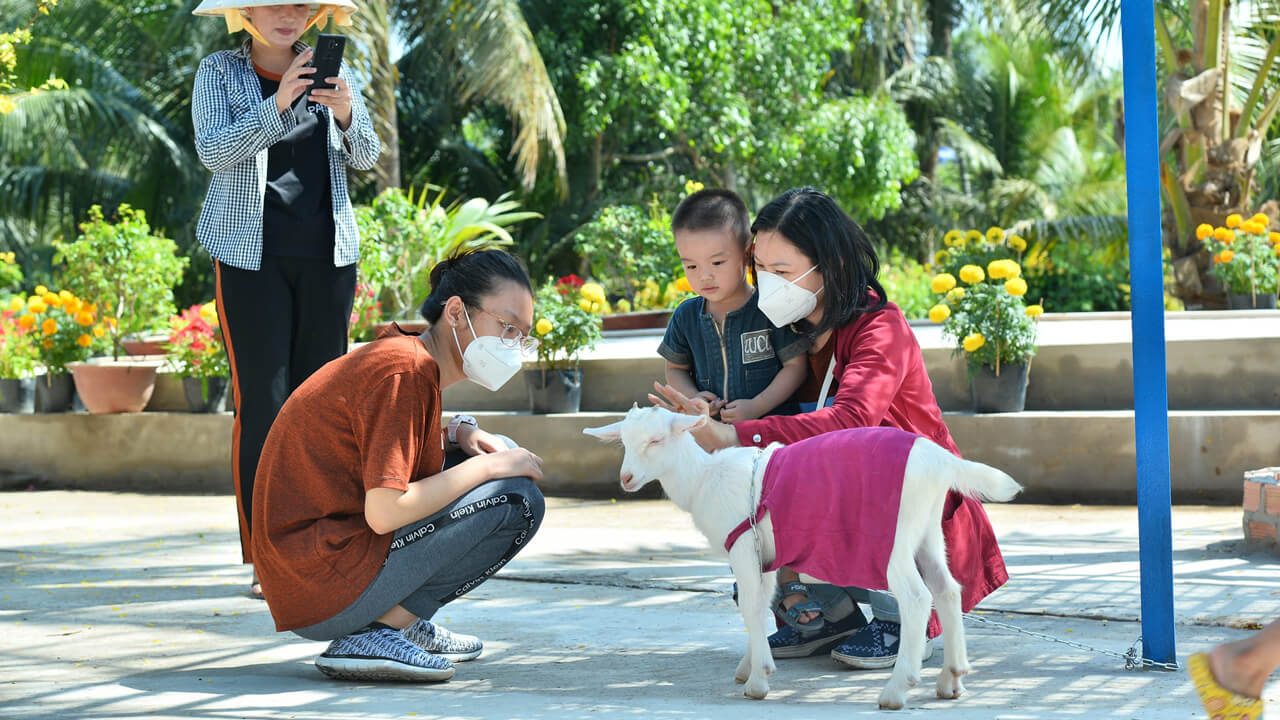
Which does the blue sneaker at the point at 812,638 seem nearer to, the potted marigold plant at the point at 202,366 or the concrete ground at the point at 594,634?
the concrete ground at the point at 594,634

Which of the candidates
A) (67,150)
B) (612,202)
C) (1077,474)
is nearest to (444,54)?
(612,202)

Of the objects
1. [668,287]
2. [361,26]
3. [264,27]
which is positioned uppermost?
[361,26]

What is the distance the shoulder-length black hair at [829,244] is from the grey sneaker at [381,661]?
1.45 metres

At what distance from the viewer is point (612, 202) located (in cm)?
1825

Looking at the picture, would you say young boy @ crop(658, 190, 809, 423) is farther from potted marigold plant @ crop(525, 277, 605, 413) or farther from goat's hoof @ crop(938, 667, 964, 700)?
potted marigold plant @ crop(525, 277, 605, 413)

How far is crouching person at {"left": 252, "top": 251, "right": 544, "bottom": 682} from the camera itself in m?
3.09

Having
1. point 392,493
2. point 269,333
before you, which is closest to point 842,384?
point 392,493

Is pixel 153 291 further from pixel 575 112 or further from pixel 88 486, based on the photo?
pixel 575 112

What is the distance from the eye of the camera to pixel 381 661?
322cm

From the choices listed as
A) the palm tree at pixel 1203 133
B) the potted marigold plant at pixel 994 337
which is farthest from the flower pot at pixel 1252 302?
the potted marigold plant at pixel 994 337

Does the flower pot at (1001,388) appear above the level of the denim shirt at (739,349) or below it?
below

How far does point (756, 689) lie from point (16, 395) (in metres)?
7.55

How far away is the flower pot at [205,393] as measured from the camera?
8.02m

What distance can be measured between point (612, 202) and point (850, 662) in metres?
15.3
